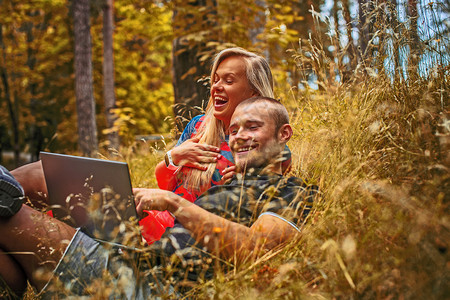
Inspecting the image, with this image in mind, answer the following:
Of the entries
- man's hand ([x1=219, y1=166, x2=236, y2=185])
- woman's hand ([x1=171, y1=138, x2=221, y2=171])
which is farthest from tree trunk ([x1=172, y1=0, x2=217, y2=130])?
man's hand ([x1=219, y1=166, x2=236, y2=185])

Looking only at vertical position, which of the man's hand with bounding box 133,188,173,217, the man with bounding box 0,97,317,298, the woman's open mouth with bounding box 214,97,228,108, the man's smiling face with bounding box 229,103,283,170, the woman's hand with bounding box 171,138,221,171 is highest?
the woman's open mouth with bounding box 214,97,228,108

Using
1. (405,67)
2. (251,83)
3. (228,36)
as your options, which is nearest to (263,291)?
(251,83)

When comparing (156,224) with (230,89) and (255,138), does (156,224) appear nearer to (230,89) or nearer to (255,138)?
(255,138)

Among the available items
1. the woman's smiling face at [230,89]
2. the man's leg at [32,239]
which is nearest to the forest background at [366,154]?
the woman's smiling face at [230,89]

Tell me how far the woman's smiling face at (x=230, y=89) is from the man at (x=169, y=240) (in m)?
0.66

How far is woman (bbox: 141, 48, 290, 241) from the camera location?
226cm

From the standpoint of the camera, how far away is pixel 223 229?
1.59m

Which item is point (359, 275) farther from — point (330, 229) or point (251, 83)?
point (251, 83)

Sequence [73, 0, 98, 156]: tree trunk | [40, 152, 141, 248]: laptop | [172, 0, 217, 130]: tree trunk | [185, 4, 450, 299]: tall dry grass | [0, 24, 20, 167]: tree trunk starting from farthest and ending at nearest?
1. [0, 24, 20, 167]: tree trunk
2. [73, 0, 98, 156]: tree trunk
3. [172, 0, 217, 130]: tree trunk
4. [40, 152, 141, 248]: laptop
5. [185, 4, 450, 299]: tall dry grass

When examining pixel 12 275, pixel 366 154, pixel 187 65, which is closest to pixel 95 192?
pixel 12 275

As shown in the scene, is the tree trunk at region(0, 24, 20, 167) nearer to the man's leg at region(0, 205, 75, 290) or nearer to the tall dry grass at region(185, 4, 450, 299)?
the man's leg at region(0, 205, 75, 290)

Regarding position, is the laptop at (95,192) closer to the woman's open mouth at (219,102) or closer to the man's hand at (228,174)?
the man's hand at (228,174)

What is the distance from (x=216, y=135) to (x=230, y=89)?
301mm

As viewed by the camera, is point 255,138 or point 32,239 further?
point 255,138
